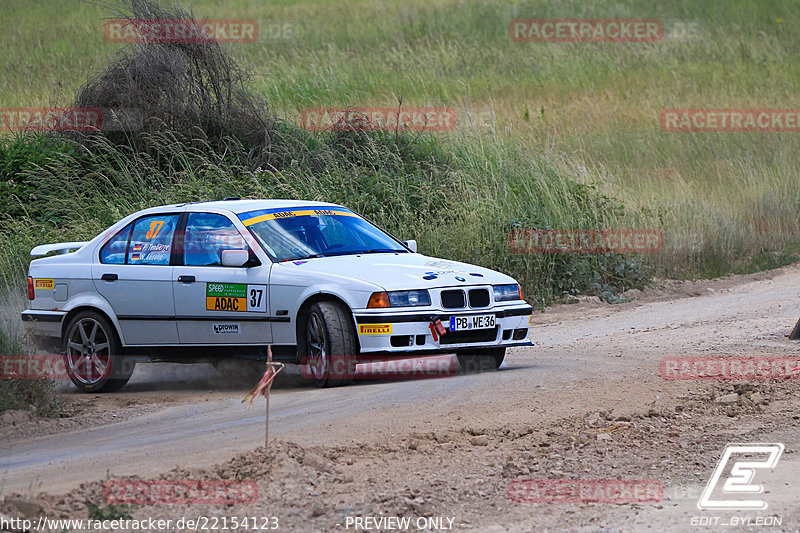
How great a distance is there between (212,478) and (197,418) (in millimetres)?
2057

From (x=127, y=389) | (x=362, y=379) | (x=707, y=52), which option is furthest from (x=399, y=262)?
(x=707, y=52)

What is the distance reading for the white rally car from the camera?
886 cm

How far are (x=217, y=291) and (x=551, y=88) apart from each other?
69.2 feet

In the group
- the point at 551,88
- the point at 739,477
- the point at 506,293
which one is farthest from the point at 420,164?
the point at 739,477

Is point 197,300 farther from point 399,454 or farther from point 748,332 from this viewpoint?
point 748,332

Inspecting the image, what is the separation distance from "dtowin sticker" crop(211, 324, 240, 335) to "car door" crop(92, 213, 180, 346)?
41cm

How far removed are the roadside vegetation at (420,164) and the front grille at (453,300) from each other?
19.1 feet

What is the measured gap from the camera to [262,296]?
362 inches

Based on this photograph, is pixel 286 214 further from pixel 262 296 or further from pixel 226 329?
pixel 226 329

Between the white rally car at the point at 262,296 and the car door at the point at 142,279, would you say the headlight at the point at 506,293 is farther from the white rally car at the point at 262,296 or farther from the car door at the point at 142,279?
the car door at the point at 142,279

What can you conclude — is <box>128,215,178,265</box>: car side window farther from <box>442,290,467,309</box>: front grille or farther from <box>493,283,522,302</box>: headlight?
<box>493,283,522,302</box>: headlight

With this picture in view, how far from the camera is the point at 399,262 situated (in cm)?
948

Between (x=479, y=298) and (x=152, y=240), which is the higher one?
(x=152, y=240)

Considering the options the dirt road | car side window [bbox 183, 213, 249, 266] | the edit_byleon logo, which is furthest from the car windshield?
the edit_byleon logo
